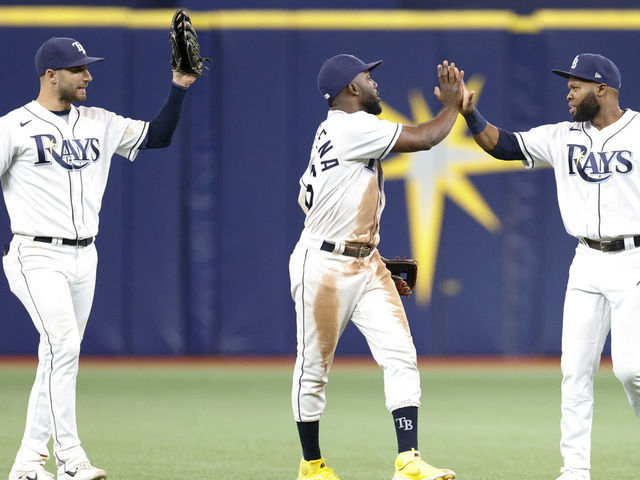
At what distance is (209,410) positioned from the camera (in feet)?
27.8

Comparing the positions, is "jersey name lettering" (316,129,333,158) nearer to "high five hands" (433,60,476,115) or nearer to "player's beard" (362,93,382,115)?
"player's beard" (362,93,382,115)

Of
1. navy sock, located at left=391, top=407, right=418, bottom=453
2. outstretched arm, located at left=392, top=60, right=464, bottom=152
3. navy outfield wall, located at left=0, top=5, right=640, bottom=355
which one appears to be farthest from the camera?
navy outfield wall, located at left=0, top=5, right=640, bottom=355

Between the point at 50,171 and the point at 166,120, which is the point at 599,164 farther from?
the point at 50,171

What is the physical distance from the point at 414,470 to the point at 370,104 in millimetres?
1871

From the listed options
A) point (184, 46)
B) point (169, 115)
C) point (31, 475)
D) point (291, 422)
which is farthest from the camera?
point (291, 422)

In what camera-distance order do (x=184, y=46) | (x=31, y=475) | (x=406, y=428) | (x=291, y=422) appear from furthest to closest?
(x=291, y=422) → (x=184, y=46) → (x=31, y=475) → (x=406, y=428)

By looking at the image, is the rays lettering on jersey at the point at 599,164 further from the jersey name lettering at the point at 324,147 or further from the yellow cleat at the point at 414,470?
the yellow cleat at the point at 414,470

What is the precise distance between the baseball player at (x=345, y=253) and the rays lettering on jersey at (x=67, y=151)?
3.65ft

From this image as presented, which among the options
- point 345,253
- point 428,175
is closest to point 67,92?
point 345,253

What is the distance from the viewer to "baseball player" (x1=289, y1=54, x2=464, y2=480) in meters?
5.45

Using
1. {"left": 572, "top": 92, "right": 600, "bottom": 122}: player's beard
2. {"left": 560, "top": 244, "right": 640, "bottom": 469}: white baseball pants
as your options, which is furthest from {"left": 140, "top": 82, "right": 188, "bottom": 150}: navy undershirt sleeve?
{"left": 560, "top": 244, "right": 640, "bottom": 469}: white baseball pants

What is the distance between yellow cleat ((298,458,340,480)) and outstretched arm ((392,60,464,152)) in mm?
1619

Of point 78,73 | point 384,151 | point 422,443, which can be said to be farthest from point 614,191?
point 78,73

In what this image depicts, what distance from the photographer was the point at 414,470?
17.0 ft
